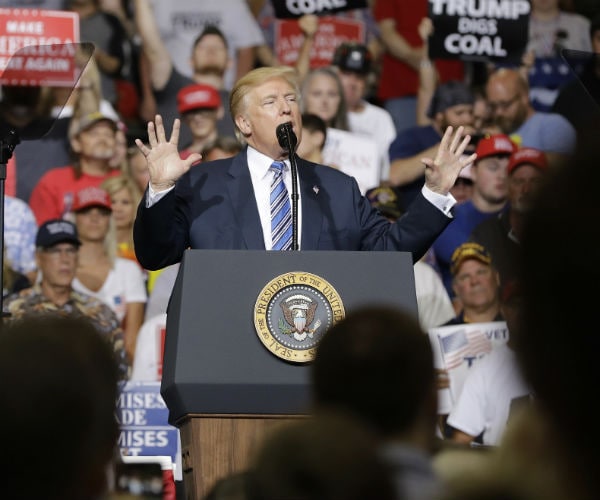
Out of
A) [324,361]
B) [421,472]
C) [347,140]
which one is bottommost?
[421,472]

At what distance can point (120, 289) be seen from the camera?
782 cm

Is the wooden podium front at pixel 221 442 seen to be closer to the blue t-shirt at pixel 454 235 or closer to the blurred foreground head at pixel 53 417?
the blurred foreground head at pixel 53 417

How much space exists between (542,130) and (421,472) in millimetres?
7457

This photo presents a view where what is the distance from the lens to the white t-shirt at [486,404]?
6445mm

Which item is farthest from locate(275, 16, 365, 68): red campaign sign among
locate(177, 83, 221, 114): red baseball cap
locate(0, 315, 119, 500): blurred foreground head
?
locate(0, 315, 119, 500): blurred foreground head

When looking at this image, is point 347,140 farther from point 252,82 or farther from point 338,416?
point 338,416

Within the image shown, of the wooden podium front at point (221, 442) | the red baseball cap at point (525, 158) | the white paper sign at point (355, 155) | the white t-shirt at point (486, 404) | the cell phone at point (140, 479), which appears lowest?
the cell phone at point (140, 479)

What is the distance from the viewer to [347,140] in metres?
8.48

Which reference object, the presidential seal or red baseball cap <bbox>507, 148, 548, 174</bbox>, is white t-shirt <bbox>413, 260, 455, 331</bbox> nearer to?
red baseball cap <bbox>507, 148, 548, 174</bbox>

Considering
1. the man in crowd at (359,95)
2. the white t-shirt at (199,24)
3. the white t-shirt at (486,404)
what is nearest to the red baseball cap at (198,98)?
the white t-shirt at (199,24)

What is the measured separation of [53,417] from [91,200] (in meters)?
6.50

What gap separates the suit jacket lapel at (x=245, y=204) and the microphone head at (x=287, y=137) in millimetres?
261

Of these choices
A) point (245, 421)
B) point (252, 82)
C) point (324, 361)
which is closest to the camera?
point (324, 361)

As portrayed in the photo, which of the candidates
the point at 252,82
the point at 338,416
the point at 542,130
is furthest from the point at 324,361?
the point at 542,130
